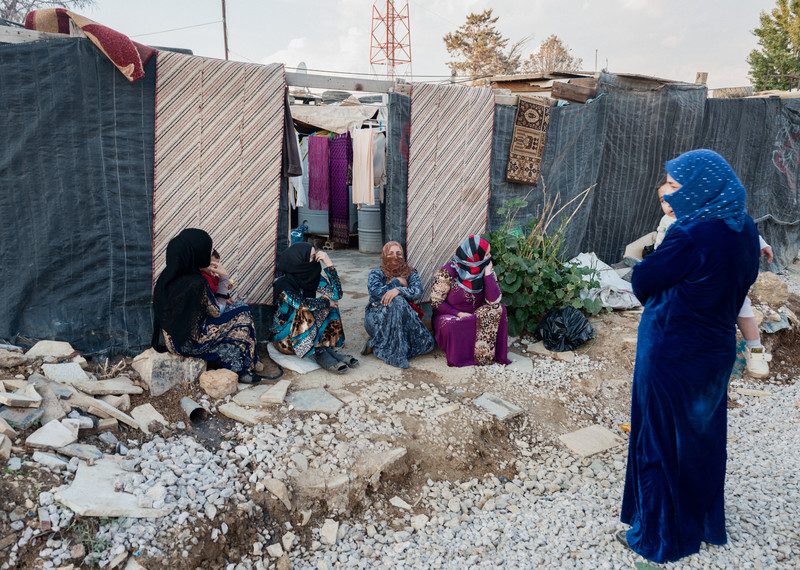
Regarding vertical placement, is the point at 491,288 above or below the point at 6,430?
above

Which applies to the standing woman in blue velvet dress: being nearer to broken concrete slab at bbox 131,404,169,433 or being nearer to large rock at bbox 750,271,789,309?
broken concrete slab at bbox 131,404,169,433

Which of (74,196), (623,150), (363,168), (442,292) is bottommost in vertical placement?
(442,292)

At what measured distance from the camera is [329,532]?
8.82 ft

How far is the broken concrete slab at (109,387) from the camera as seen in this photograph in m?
3.25

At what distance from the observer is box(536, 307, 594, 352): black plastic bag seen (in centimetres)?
477

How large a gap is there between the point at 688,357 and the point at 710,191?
680 millimetres

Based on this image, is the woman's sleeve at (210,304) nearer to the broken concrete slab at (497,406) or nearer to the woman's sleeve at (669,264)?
the broken concrete slab at (497,406)

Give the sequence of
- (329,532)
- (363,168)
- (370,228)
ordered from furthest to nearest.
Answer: (370,228) → (363,168) → (329,532)

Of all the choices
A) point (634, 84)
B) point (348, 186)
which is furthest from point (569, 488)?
point (348, 186)

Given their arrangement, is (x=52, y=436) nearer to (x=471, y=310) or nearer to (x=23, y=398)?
(x=23, y=398)

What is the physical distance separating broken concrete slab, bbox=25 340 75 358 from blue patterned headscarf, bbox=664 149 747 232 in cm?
376

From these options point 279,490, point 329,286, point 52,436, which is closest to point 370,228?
point 329,286

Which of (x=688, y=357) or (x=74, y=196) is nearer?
(x=688, y=357)

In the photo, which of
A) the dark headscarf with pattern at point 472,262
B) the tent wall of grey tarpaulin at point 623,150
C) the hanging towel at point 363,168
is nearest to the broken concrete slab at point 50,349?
the tent wall of grey tarpaulin at point 623,150
